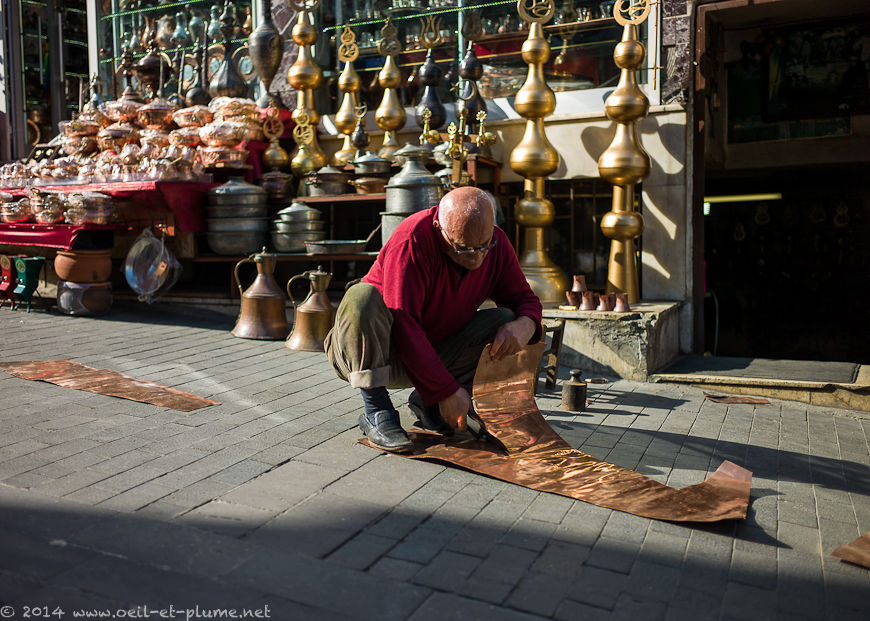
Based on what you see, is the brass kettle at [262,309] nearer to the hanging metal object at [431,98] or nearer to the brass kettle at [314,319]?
the brass kettle at [314,319]

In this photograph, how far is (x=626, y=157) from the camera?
20.7 ft

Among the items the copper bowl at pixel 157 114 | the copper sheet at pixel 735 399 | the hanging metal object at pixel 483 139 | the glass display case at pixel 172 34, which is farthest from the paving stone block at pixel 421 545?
the glass display case at pixel 172 34

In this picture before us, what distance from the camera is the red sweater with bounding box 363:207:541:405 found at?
3143mm

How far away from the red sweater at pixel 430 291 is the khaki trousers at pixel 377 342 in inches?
2.3

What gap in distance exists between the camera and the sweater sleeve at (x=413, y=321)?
10.2 feet

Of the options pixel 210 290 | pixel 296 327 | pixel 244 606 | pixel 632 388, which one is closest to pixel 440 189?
pixel 296 327

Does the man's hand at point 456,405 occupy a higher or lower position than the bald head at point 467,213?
lower

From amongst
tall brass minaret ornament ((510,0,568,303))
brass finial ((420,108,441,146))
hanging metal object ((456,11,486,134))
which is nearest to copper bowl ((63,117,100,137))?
brass finial ((420,108,441,146))

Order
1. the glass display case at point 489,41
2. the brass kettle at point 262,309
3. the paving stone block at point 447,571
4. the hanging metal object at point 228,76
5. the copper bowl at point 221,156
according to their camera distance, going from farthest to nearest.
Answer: the hanging metal object at point 228,76, the copper bowl at point 221,156, the glass display case at point 489,41, the brass kettle at point 262,309, the paving stone block at point 447,571

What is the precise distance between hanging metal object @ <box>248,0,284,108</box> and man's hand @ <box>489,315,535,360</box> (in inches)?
237

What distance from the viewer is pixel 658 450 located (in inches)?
144

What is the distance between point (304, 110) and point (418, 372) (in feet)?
18.6

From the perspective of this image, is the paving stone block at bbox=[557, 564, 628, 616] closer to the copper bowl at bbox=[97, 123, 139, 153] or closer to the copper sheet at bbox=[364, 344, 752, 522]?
the copper sheet at bbox=[364, 344, 752, 522]

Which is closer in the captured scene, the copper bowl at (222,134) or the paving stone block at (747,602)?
the paving stone block at (747,602)
